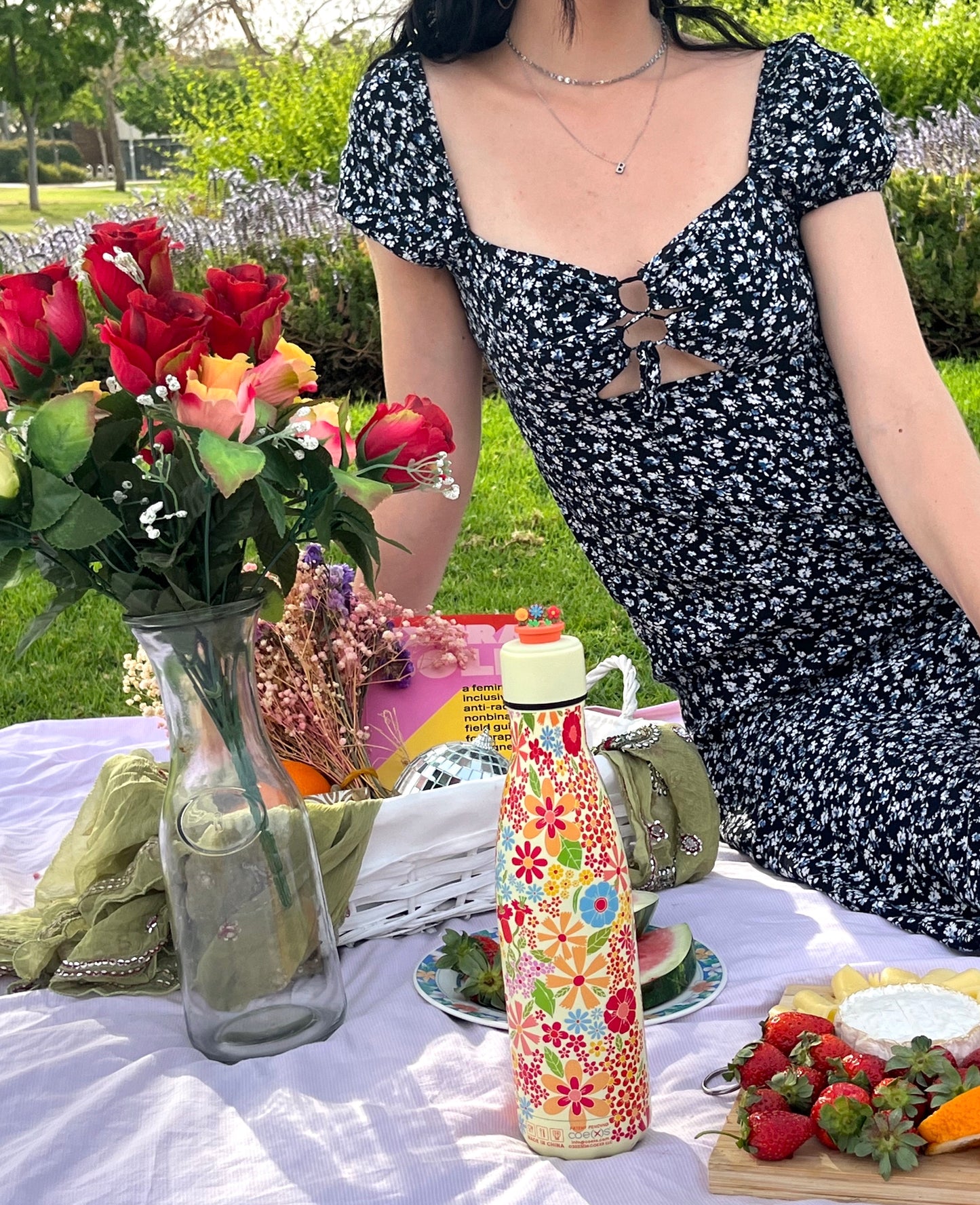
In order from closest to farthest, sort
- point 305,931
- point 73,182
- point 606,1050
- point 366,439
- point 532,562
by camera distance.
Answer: point 606,1050
point 366,439
point 305,931
point 532,562
point 73,182

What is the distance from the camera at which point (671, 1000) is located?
1.69 m

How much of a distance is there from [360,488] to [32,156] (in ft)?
55.7

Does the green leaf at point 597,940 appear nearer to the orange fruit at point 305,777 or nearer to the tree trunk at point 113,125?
the orange fruit at point 305,777

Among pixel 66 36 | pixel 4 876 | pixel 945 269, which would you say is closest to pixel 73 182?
pixel 66 36

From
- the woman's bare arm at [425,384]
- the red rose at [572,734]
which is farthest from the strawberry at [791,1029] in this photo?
the woman's bare arm at [425,384]

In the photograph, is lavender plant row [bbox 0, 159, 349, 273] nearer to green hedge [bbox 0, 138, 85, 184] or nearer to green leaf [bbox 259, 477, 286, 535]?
green leaf [bbox 259, 477, 286, 535]

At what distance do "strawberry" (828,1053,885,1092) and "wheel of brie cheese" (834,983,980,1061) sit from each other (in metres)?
0.03

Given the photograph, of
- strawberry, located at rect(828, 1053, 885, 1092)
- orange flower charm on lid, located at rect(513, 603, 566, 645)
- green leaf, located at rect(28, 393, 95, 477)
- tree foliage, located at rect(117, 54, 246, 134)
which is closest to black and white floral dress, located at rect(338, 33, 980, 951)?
strawberry, located at rect(828, 1053, 885, 1092)

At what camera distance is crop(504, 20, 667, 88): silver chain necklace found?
2.44 meters

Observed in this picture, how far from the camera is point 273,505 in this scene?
1.33 metres

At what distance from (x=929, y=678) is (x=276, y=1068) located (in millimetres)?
1259

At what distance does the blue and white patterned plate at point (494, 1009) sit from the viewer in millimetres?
1661

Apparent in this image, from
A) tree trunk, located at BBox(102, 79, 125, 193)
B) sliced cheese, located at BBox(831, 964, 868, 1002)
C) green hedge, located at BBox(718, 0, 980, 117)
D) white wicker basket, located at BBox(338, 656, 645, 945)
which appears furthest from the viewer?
tree trunk, located at BBox(102, 79, 125, 193)

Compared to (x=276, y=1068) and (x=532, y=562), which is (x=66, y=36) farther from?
(x=276, y=1068)
